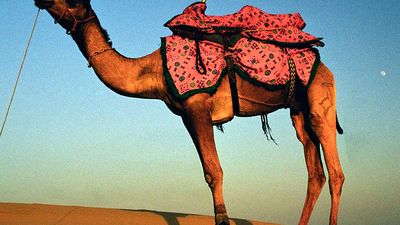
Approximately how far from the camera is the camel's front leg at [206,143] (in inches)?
263

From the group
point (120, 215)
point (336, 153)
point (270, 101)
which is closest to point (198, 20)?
point (270, 101)

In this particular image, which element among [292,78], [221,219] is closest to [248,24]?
[292,78]

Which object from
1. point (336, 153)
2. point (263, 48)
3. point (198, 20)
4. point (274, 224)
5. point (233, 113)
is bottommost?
point (274, 224)

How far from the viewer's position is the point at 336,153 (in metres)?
7.69

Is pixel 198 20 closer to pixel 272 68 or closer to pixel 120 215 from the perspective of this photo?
pixel 272 68

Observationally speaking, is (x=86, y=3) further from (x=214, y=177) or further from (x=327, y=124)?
(x=327, y=124)

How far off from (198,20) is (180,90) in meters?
1.23

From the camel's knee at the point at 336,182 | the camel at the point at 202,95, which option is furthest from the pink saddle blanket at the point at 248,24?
the camel's knee at the point at 336,182

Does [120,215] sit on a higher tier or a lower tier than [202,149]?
lower

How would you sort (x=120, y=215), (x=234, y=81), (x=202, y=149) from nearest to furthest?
1. (x=202, y=149)
2. (x=234, y=81)
3. (x=120, y=215)

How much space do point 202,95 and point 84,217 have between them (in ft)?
19.0

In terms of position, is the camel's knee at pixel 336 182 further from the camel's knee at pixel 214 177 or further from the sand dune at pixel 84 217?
the sand dune at pixel 84 217

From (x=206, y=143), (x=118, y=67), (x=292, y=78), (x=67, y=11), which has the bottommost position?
(x=206, y=143)

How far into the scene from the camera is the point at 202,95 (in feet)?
22.9
